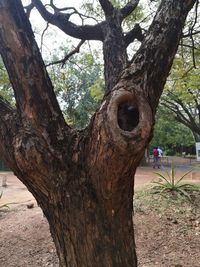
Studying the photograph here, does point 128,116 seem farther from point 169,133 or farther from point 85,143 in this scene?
point 169,133

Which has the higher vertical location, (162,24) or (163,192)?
(162,24)

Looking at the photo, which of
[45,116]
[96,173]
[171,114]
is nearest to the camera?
[96,173]

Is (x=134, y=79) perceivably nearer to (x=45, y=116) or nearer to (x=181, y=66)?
(x=45, y=116)

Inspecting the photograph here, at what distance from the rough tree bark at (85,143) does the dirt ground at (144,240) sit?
2195 mm

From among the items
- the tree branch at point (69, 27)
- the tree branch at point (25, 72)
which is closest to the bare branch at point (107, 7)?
the tree branch at point (69, 27)

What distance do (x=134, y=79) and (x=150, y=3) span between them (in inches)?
206

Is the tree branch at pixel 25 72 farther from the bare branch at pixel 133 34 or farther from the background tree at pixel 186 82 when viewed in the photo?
the background tree at pixel 186 82

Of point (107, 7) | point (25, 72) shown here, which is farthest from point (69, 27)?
point (25, 72)

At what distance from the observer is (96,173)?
219 cm

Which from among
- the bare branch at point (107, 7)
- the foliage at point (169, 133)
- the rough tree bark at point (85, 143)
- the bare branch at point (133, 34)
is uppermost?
the foliage at point (169, 133)

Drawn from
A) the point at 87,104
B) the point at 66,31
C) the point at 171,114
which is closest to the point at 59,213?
Answer: the point at 66,31

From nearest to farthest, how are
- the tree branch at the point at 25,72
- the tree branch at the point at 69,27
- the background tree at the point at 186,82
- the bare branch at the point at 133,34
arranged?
1. the tree branch at the point at 25,72
2. the tree branch at the point at 69,27
3. the bare branch at the point at 133,34
4. the background tree at the point at 186,82

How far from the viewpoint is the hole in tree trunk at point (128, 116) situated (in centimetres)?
206

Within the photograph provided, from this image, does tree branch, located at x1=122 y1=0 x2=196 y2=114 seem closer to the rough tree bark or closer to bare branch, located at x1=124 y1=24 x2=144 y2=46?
the rough tree bark
